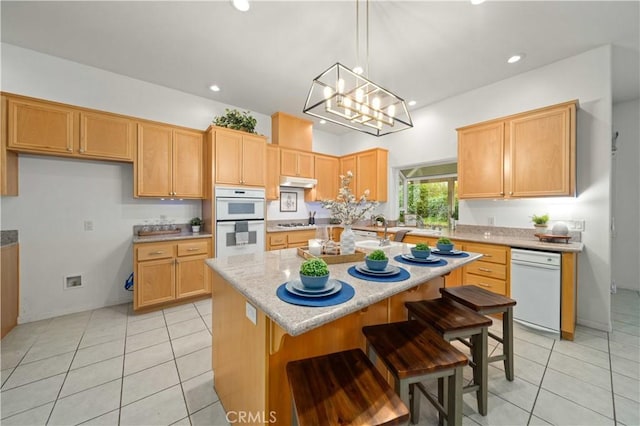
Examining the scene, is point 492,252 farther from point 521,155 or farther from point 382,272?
point 382,272

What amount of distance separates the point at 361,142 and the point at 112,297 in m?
5.09

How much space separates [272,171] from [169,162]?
1609mm

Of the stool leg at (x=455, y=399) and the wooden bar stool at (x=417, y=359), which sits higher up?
the wooden bar stool at (x=417, y=359)

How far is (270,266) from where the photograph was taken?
155 cm

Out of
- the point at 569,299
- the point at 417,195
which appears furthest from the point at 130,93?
the point at 569,299

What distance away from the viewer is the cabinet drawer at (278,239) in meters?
4.01

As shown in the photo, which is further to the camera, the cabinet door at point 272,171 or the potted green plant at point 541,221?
the cabinet door at point 272,171

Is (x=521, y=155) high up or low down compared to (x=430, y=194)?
up

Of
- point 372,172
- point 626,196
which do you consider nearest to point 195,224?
point 372,172

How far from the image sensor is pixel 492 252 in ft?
9.23

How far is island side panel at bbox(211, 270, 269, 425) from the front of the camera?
1093mm

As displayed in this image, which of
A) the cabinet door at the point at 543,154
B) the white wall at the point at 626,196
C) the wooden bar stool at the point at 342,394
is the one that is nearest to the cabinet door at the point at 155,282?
the wooden bar stool at the point at 342,394

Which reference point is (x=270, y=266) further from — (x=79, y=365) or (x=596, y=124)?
(x=596, y=124)

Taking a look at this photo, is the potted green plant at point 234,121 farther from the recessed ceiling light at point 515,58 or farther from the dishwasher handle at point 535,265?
the dishwasher handle at point 535,265
